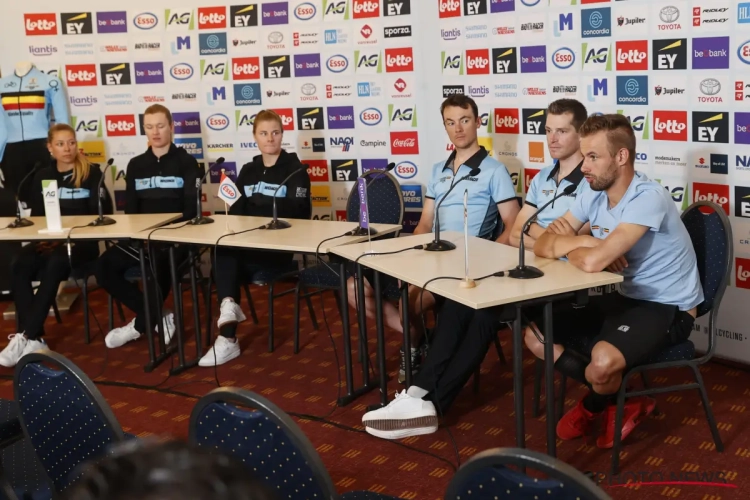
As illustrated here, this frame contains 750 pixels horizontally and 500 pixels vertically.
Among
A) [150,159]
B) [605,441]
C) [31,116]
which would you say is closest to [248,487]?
[605,441]

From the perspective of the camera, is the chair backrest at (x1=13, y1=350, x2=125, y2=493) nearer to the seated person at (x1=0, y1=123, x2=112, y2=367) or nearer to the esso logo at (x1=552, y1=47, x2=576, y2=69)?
the seated person at (x1=0, y1=123, x2=112, y2=367)

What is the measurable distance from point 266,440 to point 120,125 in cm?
448

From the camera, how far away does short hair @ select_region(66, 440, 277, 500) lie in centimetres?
63

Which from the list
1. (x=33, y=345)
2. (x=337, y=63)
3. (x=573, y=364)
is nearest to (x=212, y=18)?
(x=337, y=63)

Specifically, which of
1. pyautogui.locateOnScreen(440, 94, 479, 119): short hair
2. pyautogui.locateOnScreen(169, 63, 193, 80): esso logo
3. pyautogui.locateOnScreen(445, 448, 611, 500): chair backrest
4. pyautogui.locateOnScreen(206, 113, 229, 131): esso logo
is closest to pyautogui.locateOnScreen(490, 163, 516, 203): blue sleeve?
pyautogui.locateOnScreen(440, 94, 479, 119): short hair

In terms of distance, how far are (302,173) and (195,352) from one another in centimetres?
109

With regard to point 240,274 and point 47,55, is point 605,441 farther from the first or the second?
point 47,55

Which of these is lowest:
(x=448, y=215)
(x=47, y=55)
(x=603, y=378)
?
(x=603, y=378)

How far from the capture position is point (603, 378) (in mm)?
2779

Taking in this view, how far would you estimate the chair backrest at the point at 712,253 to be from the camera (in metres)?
2.92

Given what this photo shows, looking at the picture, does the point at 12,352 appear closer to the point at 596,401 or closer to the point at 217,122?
the point at 217,122

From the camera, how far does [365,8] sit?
5.16m

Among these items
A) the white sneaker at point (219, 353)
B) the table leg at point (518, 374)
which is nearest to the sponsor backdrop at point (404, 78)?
the table leg at point (518, 374)

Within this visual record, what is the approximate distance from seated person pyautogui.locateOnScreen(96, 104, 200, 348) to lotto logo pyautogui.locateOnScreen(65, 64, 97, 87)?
1.02 meters
